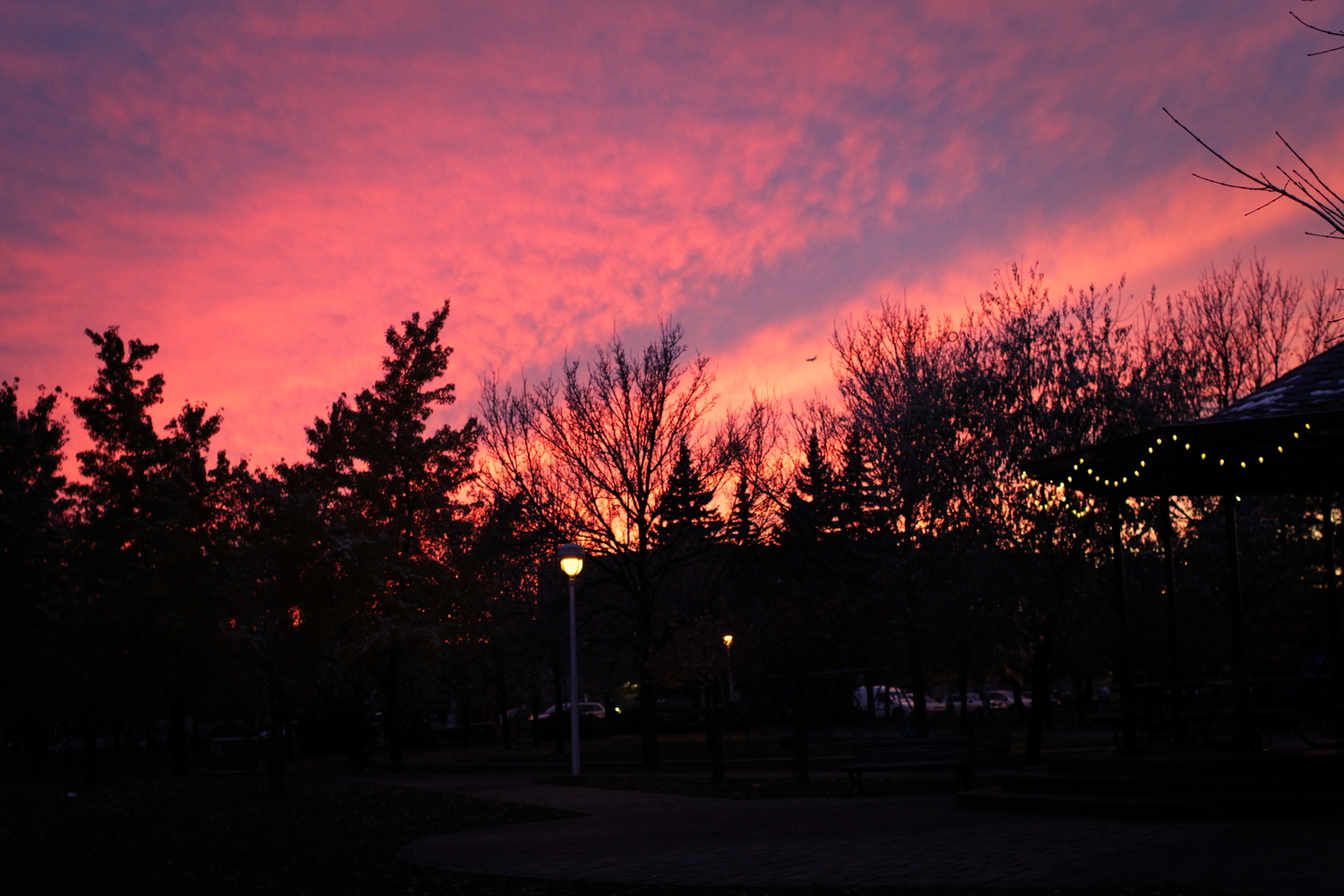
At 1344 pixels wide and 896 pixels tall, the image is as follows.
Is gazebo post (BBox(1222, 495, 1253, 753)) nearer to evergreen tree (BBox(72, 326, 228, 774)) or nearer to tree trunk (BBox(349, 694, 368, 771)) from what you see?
tree trunk (BBox(349, 694, 368, 771))

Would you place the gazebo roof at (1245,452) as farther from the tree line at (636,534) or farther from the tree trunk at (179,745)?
the tree trunk at (179,745)

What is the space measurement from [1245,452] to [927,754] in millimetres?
6110

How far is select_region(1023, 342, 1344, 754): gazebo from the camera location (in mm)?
12305

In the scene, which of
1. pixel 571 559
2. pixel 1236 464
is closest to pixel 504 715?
Result: pixel 571 559

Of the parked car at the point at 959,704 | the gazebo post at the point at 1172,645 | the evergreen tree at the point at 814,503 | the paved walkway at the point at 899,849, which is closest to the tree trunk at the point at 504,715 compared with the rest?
the evergreen tree at the point at 814,503

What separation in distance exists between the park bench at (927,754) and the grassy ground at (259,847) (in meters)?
4.82

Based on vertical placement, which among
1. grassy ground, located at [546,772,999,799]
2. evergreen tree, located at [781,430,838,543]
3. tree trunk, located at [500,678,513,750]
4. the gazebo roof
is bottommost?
tree trunk, located at [500,678,513,750]

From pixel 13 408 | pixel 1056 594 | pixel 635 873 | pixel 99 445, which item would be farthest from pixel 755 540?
pixel 13 408

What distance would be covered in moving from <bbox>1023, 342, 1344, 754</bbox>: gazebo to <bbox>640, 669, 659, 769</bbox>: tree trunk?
14727mm

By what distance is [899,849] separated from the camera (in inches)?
416

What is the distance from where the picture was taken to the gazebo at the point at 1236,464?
40.4 feet

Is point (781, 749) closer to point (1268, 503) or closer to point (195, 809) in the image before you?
point (1268, 503)

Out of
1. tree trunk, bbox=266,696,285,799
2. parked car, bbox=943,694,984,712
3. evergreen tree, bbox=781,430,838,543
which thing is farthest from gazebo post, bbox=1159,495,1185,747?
parked car, bbox=943,694,984,712

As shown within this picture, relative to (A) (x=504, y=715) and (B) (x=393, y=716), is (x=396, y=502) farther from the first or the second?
(A) (x=504, y=715)
